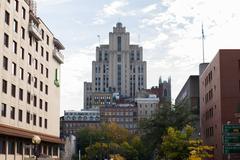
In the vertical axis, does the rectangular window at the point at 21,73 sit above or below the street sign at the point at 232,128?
above

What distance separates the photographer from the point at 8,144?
2447 inches

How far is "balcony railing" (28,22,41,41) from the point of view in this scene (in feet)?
237

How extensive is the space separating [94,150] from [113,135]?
97.0 ft

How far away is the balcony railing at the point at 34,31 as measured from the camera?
72.4 metres

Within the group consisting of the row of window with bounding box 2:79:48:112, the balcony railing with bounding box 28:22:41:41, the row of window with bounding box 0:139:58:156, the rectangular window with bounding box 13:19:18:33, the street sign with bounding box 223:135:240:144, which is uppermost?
the balcony railing with bounding box 28:22:41:41

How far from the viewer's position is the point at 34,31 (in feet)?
241

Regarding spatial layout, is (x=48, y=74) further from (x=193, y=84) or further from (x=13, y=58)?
(x=193, y=84)

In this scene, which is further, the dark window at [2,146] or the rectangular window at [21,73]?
the rectangular window at [21,73]

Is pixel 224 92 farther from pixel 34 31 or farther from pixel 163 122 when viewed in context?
pixel 34 31

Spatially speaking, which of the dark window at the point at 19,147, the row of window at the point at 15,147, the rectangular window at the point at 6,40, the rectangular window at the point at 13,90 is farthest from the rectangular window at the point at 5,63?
the dark window at the point at 19,147

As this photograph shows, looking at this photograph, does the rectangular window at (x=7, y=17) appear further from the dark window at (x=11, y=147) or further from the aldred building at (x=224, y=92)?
the aldred building at (x=224, y=92)

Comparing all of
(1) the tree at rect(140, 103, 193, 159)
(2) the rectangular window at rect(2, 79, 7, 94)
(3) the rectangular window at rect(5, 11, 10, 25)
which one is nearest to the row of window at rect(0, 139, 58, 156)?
(2) the rectangular window at rect(2, 79, 7, 94)

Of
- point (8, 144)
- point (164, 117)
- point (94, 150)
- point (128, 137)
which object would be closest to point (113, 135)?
point (128, 137)

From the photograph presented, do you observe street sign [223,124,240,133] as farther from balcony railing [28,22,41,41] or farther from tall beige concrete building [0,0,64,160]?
balcony railing [28,22,41,41]
